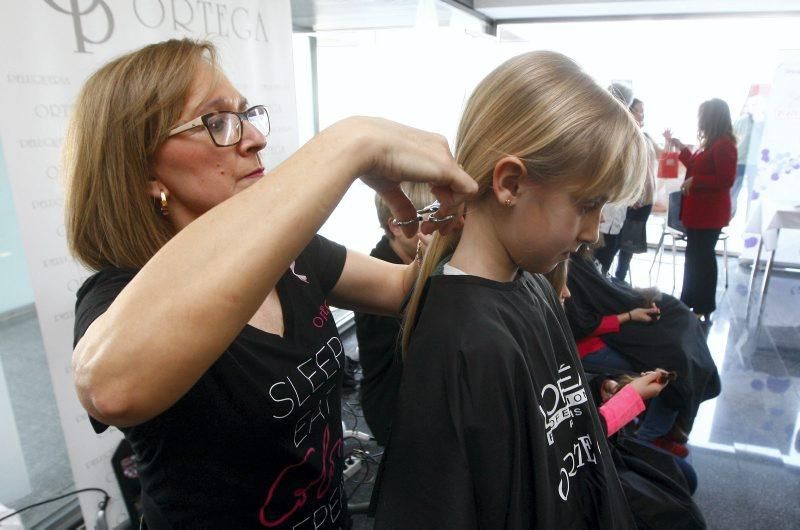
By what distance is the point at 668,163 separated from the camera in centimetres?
441

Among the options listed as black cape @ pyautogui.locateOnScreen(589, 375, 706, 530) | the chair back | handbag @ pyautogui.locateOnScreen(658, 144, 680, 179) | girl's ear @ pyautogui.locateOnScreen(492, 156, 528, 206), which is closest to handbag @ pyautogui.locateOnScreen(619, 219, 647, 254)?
the chair back

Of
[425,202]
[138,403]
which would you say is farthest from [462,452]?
[425,202]

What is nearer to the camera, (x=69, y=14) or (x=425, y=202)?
(x=69, y=14)

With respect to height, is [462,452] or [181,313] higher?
[181,313]

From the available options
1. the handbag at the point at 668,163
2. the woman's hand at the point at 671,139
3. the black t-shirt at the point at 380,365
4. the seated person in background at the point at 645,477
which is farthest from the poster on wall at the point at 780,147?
the black t-shirt at the point at 380,365

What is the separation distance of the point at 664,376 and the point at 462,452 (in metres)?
1.18

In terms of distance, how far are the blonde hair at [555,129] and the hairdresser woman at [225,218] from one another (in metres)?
0.16

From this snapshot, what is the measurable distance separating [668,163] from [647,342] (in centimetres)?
294

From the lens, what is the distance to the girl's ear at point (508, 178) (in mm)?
745

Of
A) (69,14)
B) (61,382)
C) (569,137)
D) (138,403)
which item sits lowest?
(61,382)

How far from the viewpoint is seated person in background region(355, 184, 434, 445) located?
1.58 metres

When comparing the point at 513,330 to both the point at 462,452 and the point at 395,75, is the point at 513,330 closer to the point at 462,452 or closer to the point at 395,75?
the point at 462,452

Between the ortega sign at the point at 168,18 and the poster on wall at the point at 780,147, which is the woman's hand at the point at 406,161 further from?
the poster on wall at the point at 780,147

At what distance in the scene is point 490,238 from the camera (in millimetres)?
844
